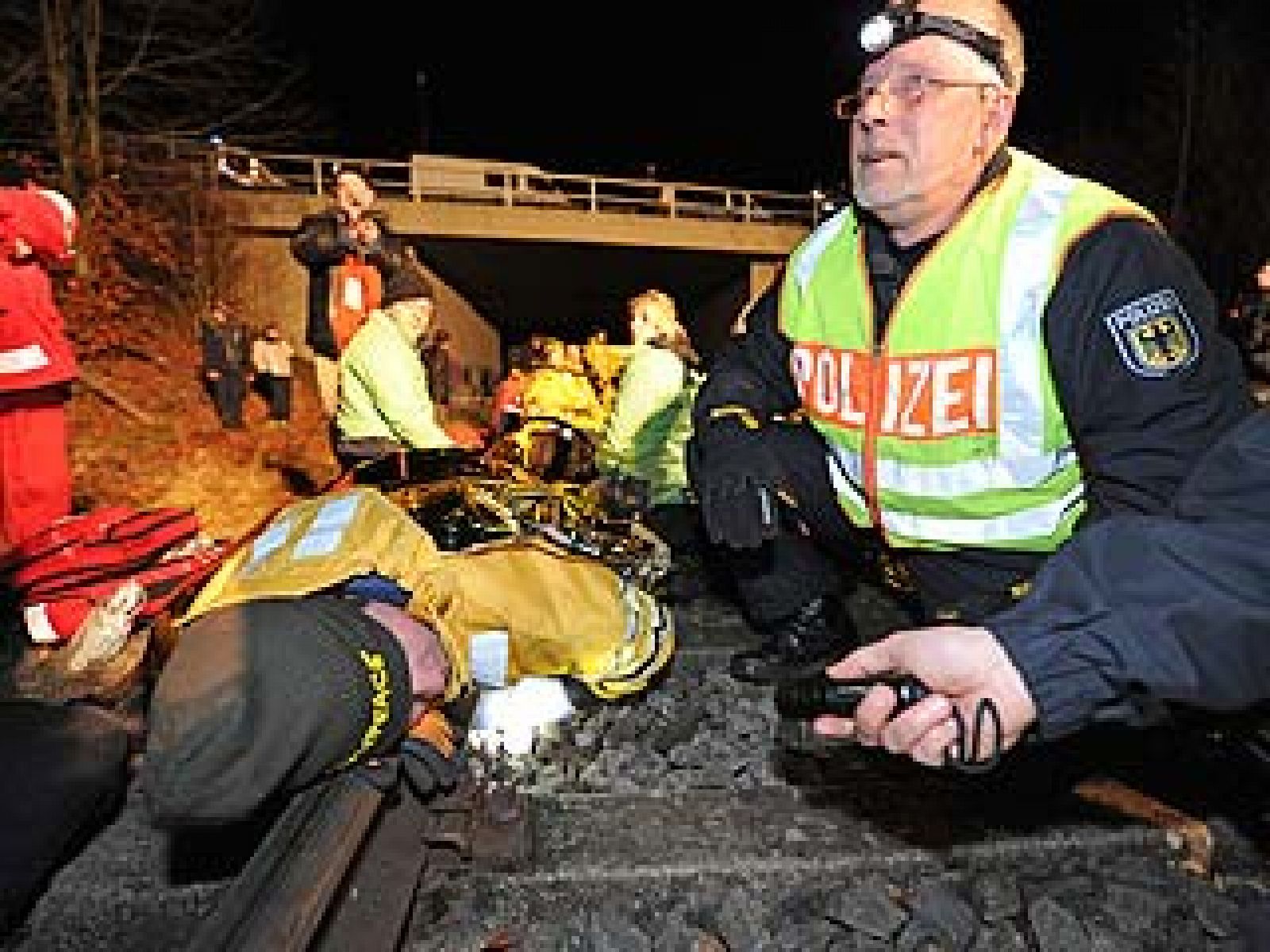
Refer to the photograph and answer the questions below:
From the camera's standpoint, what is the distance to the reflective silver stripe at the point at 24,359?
454 cm

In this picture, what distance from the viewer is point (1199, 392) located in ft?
8.09

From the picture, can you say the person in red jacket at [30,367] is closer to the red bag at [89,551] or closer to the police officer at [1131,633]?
the red bag at [89,551]

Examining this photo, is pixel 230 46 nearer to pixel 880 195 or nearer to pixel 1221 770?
pixel 880 195

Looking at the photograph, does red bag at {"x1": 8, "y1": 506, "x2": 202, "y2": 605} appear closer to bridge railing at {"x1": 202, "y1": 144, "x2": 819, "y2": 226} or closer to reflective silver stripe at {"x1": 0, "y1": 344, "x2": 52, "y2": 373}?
reflective silver stripe at {"x1": 0, "y1": 344, "x2": 52, "y2": 373}

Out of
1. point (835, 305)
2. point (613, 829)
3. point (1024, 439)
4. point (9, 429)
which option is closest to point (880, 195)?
point (835, 305)

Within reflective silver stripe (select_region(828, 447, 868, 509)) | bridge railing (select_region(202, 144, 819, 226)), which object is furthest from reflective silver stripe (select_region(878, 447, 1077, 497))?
bridge railing (select_region(202, 144, 819, 226))

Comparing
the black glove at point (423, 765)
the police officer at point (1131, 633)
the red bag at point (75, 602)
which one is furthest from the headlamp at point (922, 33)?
the red bag at point (75, 602)

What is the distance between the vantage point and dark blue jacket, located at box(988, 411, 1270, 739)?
52.8 inches

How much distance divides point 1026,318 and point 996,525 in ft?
1.87

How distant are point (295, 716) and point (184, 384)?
1307 cm

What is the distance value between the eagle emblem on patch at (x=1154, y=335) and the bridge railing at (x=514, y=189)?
756 inches

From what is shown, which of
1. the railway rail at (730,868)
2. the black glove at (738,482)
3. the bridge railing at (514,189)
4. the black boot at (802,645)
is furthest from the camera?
the bridge railing at (514,189)

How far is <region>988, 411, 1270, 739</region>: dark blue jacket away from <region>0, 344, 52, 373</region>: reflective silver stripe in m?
4.47

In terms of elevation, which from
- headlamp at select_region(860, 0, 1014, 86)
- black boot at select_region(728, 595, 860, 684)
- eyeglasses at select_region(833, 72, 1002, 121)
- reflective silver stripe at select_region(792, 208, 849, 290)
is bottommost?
black boot at select_region(728, 595, 860, 684)
